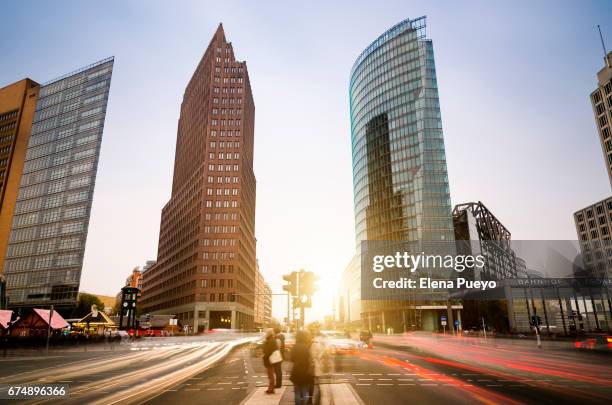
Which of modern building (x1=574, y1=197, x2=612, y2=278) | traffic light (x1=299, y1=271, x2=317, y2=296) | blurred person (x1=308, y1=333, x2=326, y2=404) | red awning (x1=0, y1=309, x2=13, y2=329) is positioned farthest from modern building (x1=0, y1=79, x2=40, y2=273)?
modern building (x1=574, y1=197, x2=612, y2=278)

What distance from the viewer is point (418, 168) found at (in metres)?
89.9

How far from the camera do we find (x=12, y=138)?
10925 centimetres

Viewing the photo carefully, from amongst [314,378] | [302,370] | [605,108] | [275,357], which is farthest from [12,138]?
[605,108]

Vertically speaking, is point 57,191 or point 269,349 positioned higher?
point 57,191

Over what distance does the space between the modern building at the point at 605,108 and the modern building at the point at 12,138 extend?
6331 inches

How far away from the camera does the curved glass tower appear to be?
287ft

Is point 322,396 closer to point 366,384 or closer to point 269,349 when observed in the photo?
point 269,349

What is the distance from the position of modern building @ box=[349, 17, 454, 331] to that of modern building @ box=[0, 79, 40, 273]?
101034mm

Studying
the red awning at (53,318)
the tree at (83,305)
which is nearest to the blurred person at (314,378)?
the red awning at (53,318)

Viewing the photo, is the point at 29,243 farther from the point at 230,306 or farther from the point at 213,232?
the point at 230,306

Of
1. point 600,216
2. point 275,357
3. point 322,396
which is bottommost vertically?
point 322,396

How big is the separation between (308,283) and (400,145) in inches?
3436

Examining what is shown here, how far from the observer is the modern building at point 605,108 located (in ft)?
297

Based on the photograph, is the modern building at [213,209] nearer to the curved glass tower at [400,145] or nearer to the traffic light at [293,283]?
the curved glass tower at [400,145]
